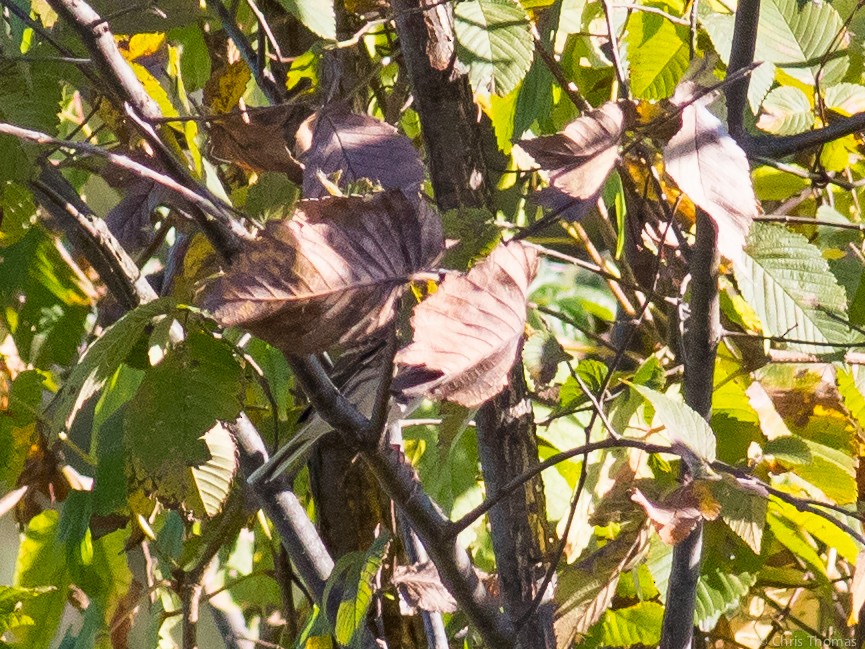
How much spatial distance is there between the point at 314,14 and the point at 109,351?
0.27 metres

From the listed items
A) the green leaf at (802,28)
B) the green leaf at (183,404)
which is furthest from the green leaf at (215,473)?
the green leaf at (802,28)

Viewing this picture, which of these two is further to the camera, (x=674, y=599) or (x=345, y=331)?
(x=674, y=599)

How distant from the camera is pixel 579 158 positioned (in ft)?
1.49

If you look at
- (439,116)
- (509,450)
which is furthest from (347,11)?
(509,450)

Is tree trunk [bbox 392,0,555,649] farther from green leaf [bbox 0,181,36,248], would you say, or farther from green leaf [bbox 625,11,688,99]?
green leaf [bbox 0,181,36,248]

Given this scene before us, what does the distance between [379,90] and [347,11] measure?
0.10 meters

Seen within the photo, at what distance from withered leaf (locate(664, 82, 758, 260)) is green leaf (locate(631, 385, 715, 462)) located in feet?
0.28

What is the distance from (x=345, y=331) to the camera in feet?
1.26

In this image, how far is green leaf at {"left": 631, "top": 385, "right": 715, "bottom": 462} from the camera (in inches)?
18.4

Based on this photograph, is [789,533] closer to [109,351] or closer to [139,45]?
[109,351]

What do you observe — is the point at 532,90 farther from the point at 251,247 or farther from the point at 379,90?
the point at 251,247

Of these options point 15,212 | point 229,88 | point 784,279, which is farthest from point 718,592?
point 15,212

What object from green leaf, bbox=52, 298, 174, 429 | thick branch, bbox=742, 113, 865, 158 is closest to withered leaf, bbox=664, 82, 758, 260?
thick branch, bbox=742, 113, 865, 158

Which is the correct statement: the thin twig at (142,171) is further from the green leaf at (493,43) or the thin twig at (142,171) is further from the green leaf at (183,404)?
the green leaf at (493,43)
